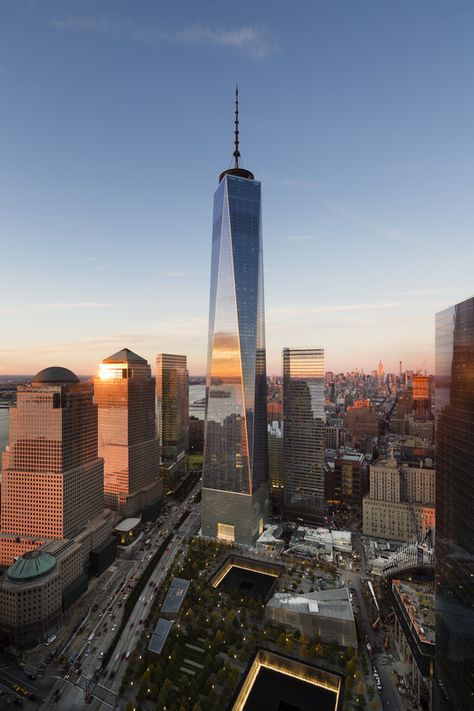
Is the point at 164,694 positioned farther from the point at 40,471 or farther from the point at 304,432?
the point at 304,432

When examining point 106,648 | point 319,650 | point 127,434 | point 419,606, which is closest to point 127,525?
point 127,434

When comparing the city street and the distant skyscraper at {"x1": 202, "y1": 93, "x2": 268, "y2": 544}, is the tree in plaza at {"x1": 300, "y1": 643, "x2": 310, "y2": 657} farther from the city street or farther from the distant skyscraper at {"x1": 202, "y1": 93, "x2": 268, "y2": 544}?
the distant skyscraper at {"x1": 202, "y1": 93, "x2": 268, "y2": 544}

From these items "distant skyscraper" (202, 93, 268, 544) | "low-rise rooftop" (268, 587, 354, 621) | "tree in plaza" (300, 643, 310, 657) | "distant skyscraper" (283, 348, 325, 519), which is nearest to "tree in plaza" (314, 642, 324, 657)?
"tree in plaza" (300, 643, 310, 657)

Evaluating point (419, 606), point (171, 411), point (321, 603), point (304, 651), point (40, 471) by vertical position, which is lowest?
point (304, 651)

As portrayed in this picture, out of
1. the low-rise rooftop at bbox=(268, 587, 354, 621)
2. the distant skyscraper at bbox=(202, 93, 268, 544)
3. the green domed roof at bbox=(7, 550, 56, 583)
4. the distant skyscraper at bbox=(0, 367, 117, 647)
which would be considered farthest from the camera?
the distant skyscraper at bbox=(202, 93, 268, 544)

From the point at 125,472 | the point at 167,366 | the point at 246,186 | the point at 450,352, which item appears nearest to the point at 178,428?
the point at 167,366
